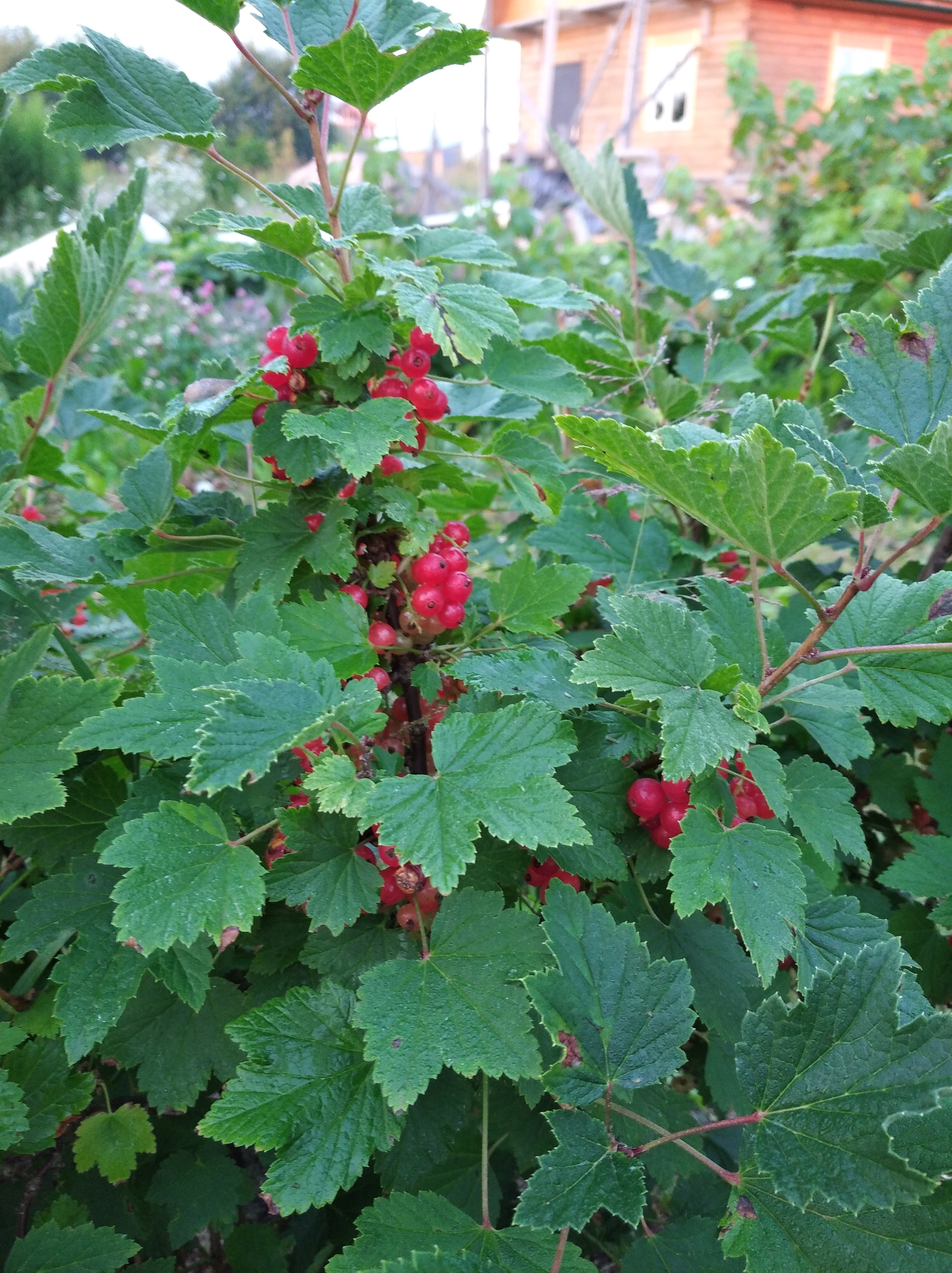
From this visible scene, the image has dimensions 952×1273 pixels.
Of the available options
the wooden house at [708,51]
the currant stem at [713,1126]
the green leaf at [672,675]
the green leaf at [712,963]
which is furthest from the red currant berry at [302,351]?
the wooden house at [708,51]

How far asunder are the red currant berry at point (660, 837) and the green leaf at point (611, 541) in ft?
1.25

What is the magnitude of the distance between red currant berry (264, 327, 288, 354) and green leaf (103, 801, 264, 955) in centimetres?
46

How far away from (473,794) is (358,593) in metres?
0.29

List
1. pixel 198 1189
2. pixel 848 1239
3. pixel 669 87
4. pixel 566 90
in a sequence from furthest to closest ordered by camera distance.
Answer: pixel 566 90 < pixel 669 87 < pixel 198 1189 < pixel 848 1239

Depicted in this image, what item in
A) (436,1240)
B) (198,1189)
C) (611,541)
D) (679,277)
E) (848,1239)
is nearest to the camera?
(848,1239)

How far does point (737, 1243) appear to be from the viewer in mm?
590

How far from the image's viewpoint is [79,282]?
993mm

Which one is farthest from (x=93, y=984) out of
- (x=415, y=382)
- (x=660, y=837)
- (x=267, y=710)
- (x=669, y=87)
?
(x=669, y=87)

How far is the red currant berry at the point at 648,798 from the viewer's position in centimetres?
80

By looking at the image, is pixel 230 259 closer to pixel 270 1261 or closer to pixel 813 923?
pixel 813 923

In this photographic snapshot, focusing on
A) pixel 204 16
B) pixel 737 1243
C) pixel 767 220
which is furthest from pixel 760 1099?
pixel 767 220

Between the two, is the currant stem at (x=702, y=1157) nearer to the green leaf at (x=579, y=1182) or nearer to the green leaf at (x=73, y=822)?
the green leaf at (x=579, y=1182)

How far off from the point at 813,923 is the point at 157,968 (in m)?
0.57

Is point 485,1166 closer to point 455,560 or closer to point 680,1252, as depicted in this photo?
point 680,1252
